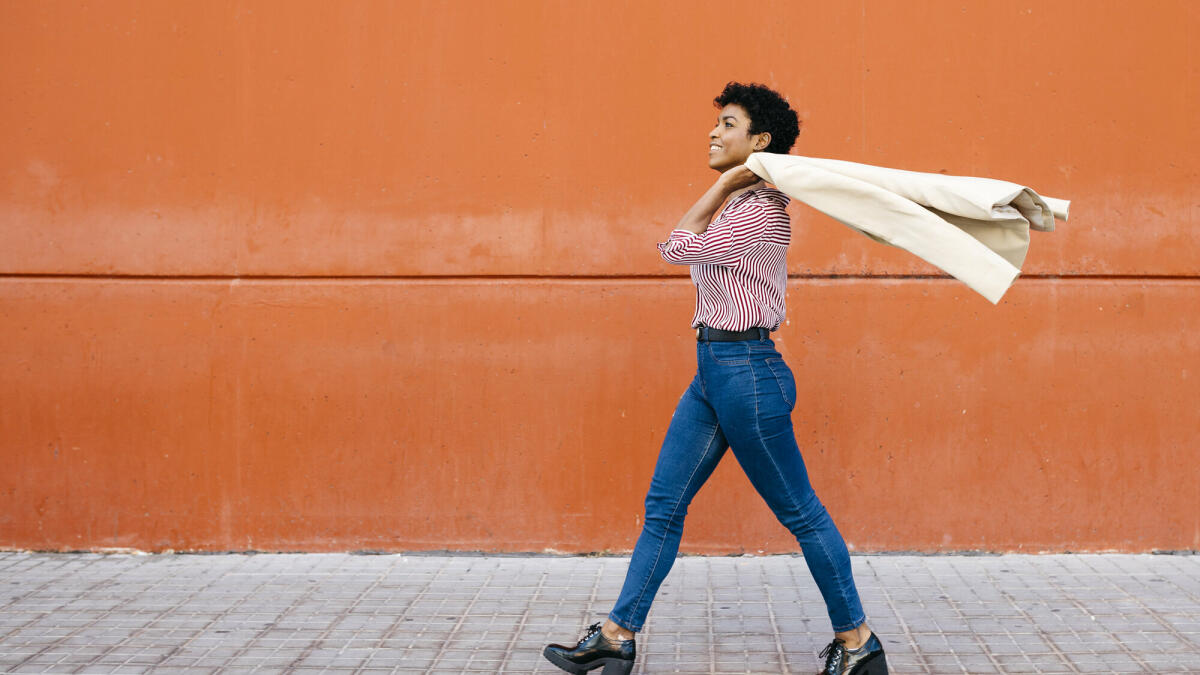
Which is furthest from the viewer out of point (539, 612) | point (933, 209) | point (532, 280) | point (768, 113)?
point (532, 280)

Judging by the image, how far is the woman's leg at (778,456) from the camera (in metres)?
3.26

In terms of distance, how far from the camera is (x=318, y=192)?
4.98m

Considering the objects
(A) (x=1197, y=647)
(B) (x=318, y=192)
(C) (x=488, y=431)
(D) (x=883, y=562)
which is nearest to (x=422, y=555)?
(C) (x=488, y=431)

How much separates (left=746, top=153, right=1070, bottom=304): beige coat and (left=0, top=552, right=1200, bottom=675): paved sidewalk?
1.34 meters

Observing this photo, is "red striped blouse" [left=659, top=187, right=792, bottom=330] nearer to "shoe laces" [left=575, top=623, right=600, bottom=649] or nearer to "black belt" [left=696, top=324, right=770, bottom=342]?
"black belt" [left=696, top=324, right=770, bottom=342]

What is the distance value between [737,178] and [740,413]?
28.3 inches

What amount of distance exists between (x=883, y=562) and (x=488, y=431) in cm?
185

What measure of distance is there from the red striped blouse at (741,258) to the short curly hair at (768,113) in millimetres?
216

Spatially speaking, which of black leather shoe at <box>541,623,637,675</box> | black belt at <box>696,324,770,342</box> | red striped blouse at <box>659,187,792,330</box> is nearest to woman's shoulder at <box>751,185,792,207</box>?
red striped blouse at <box>659,187,792,330</box>

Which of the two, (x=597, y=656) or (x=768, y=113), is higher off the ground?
(x=768, y=113)

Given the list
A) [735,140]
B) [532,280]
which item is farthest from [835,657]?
[532,280]

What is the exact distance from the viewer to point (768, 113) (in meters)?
3.46

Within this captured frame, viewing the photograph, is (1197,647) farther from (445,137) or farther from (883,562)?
(445,137)

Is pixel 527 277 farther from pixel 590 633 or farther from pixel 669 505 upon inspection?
pixel 590 633
